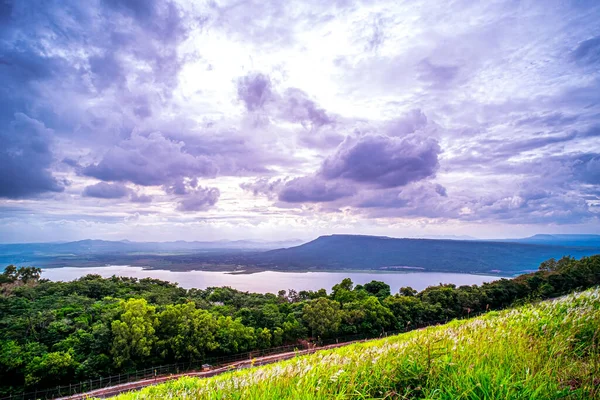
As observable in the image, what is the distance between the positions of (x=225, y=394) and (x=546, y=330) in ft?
12.3

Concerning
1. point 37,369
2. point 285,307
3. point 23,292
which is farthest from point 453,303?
point 23,292

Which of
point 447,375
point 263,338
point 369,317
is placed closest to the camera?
point 447,375

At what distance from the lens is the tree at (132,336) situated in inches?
938

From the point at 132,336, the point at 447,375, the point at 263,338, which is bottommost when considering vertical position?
the point at 263,338

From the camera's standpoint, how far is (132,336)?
80.5 ft

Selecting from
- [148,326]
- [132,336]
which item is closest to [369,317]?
[148,326]

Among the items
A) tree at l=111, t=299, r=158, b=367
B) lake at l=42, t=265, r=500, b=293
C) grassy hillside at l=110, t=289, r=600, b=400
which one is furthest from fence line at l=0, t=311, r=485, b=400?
lake at l=42, t=265, r=500, b=293

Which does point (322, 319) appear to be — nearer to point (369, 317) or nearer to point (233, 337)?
point (369, 317)

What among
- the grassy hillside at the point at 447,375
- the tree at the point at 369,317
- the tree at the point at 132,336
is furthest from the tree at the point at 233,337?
the grassy hillside at the point at 447,375

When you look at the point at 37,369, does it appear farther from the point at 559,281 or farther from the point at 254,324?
the point at 559,281

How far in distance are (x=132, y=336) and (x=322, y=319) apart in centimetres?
1656

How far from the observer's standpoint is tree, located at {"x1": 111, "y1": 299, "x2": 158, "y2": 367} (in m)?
23.8

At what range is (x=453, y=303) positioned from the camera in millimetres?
41125

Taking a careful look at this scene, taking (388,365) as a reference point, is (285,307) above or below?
below
